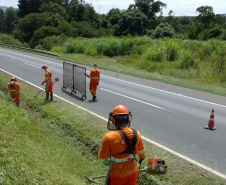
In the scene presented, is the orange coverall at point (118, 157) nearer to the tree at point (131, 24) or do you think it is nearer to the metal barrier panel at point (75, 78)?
the metal barrier panel at point (75, 78)

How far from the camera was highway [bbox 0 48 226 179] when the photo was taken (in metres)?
8.08

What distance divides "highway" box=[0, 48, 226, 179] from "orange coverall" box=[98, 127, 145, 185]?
3202 mm

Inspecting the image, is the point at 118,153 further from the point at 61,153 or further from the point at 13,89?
the point at 13,89

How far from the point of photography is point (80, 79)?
45.1 feet

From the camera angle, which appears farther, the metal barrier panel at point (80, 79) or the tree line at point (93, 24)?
the tree line at point (93, 24)

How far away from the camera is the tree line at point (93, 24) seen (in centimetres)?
5027

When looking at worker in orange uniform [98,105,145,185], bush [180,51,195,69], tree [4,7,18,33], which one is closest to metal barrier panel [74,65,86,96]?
worker in orange uniform [98,105,145,185]

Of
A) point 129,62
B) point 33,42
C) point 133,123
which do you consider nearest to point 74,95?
point 133,123

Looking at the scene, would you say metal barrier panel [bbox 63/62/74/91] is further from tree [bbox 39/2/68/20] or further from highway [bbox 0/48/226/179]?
tree [bbox 39/2/68/20]

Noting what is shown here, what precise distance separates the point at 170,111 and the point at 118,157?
781 centimetres

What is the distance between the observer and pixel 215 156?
7695mm

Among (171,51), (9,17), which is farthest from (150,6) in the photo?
(171,51)

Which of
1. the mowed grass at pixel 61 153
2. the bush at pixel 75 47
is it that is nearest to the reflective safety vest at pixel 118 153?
the mowed grass at pixel 61 153

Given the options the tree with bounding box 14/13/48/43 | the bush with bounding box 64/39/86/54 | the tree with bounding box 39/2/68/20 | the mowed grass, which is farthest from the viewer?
the tree with bounding box 39/2/68/20
